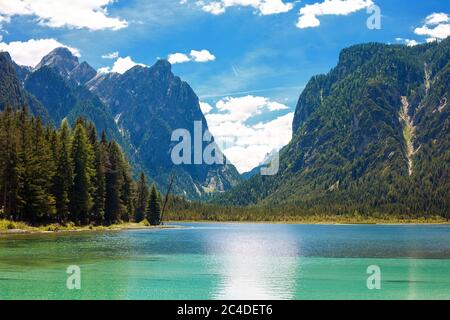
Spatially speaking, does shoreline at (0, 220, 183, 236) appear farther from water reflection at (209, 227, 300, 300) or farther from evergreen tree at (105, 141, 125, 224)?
water reflection at (209, 227, 300, 300)

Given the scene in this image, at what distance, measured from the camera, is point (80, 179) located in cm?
11100

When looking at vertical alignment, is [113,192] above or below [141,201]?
above

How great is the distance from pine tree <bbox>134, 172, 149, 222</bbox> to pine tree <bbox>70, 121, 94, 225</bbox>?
5170 centimetres

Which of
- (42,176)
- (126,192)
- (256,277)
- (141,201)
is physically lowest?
(256,277)

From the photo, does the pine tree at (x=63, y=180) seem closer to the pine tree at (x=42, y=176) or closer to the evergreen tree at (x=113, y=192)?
the pine tree at (x=42, y=176)

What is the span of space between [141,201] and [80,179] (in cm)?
6179

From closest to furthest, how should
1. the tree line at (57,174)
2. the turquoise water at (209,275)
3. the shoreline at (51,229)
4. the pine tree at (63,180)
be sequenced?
the turquoise water at (209,275) < the shoreline at (51,229) < the tree line at (57,174) < the pine tree at (63,180)

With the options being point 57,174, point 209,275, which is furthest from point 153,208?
point 209,275

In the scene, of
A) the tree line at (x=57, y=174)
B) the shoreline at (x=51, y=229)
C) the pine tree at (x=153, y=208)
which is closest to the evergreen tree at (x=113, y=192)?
the tree line at (x=57, y=174)

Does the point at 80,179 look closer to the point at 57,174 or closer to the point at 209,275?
the point at 57,174

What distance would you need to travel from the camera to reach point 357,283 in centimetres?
4094

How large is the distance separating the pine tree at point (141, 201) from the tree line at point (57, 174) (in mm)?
21691

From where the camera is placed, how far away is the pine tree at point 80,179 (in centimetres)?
11038
